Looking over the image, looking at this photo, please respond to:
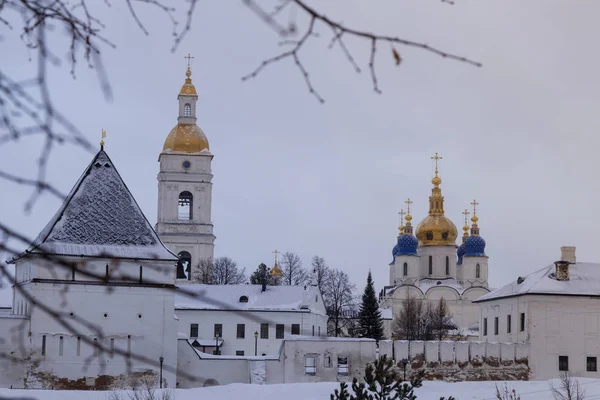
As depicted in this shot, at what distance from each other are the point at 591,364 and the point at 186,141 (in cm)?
4019

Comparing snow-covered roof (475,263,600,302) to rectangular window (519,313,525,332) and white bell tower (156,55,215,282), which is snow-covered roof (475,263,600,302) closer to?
rectangular window (519,313,525,332)

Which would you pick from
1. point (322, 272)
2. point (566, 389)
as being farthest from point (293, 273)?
point (566, 389)

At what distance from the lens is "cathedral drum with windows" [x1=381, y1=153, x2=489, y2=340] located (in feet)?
284

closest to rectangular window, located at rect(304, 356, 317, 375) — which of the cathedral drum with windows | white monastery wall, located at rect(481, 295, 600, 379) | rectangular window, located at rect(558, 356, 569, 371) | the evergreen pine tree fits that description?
white monastery wall, located at rect(481, 295, 600, 379)

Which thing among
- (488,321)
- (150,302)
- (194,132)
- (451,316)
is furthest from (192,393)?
(451,316)

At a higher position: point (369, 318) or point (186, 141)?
point (186, 141)

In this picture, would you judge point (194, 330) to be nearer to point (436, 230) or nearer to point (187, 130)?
point (187, 130)

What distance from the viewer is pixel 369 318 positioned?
6053cm

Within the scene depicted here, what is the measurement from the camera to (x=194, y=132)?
→ 77.2 metres

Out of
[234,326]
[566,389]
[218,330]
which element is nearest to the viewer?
[566,389]

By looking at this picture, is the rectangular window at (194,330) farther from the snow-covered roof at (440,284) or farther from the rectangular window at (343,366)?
the snow-covered roof at (440,284)

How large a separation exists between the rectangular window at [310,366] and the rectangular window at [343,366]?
888 mm

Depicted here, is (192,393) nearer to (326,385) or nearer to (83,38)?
(326,385)

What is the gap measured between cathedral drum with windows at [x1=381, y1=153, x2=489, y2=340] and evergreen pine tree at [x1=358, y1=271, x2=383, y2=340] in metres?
24.3
